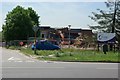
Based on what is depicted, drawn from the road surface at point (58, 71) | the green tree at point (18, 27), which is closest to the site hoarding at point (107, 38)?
the road surface at point (58, 71)

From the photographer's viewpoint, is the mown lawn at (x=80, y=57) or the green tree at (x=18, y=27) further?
the green tree at (x=18, y=27)

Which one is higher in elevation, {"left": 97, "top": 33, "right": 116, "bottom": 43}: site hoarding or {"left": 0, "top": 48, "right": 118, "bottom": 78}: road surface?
{"left": 97, "top": 33, "right": 116, "bottom": 43}: site hoarding

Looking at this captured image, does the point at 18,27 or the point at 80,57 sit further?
the point at 18,27

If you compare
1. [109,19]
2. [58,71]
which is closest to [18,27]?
[109,19]

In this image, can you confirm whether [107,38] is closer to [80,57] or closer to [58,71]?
[80,57]

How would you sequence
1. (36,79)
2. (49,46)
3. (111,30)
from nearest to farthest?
(36,79) → (49,46) → (111,30)

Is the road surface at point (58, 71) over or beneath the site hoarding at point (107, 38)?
beneath

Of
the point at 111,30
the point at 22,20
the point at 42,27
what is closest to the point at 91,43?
the point at 111,30

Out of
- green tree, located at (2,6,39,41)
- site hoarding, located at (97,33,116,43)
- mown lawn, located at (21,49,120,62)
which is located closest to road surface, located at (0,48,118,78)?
mown lawn, located at (21,49,120,62)

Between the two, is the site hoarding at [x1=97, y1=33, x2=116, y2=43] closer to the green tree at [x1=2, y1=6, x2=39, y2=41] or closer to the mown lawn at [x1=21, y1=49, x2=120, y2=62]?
the mown lawn at [x1=21, y1=49, x2=120, y2=62]

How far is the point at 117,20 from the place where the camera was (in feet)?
203

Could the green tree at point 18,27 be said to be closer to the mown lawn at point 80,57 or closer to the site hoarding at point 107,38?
the site hoarding at point 107,38

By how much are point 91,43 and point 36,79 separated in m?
42.0

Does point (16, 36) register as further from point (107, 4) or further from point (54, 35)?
point (107, 4)
